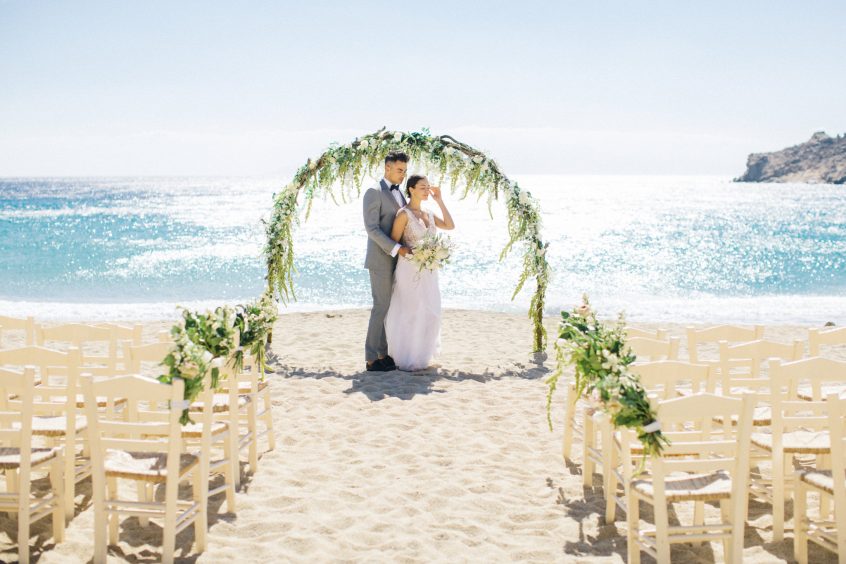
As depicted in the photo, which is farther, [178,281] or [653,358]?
[178,281]

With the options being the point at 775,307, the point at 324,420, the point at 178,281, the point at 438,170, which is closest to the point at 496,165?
the point at 438,170

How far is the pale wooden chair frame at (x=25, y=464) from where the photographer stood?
12.8 feet

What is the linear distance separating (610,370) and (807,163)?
166 meters

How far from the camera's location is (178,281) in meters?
24.4

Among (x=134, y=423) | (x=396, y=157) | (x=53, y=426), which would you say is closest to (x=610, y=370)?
(x=134, y=423)

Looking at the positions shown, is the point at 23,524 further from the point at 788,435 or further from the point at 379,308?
the point at 379,308

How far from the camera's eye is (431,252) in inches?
338

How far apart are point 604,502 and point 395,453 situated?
1.83 meters

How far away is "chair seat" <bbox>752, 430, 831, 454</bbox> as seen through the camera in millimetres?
4312

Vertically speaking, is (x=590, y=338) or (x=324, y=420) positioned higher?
(x=590, y=338)

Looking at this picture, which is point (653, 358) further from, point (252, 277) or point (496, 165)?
point (252, 277)

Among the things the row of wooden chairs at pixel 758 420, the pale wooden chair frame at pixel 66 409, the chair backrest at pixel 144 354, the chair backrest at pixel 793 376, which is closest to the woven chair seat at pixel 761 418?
the row of wooden chairs at pixel 758 420

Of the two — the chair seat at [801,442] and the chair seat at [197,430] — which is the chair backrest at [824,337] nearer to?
the chair seat at [801,442]

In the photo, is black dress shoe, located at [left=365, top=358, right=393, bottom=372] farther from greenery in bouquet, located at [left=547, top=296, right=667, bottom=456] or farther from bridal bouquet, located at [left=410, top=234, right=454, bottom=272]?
greenery in bouquet, located at [left=547, top=296, right=667, bottom=456]
